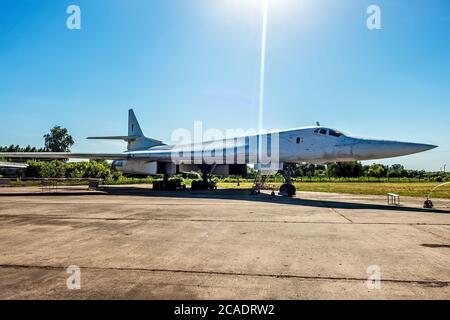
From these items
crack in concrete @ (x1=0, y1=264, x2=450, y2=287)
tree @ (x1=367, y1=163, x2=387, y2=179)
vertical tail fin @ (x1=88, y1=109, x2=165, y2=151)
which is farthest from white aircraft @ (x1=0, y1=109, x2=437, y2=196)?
tree @ (x1=367, y1=163, x2=387, y2=179)

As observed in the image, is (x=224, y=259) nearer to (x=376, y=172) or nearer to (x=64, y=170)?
(x=64, y=170)

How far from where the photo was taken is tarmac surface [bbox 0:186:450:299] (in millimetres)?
3029

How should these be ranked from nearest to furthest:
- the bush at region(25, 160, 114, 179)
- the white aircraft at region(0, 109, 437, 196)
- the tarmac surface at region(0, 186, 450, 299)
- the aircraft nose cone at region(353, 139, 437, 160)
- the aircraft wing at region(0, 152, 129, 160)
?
the tarmac surface at region(0, 186, 450, 299), the aircraft nose cone at region(353, 139, 437, 160), the white aircraft at region(0, 109, 437, 196), the aircraft wing at region(0, 152, 129, 160), the bush at region(25, 160, 114, 179)

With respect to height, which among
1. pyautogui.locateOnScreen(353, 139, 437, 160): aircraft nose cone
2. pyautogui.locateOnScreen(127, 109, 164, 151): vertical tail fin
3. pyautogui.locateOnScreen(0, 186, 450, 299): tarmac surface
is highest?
pyautogui.locateOnScreen(127, 109, 164, 151): vertical tail fin

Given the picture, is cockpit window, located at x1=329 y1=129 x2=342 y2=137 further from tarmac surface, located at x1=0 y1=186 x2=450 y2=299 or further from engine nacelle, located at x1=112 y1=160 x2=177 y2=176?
engine nacelle, located at x1=112 y1=160 x2=177 y2=176

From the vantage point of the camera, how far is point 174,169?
22453 millimetres

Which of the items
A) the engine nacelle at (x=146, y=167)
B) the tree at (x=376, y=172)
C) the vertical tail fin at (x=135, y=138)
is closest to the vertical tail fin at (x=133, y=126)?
the vertical tail fin at (x=135, y=138)

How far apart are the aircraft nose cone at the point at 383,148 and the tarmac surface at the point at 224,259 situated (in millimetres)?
4056

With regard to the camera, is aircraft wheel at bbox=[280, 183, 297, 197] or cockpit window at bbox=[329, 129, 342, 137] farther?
aircraft wheel at bbox=[280, 183, 297, 197]

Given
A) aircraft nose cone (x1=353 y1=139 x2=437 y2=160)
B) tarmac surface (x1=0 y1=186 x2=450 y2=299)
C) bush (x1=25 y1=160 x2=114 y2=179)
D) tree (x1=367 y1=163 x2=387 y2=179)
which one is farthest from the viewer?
tree (x1=367 y1=163 x2=387 y2=179)

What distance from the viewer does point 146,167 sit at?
865 inches

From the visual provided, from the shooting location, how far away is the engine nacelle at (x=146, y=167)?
21.9 metres

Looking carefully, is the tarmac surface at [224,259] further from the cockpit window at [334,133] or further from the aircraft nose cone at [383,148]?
the cockpit window at [334,133]

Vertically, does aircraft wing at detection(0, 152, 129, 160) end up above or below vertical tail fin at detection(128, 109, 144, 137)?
below
